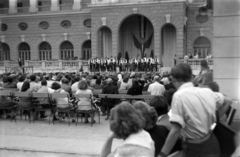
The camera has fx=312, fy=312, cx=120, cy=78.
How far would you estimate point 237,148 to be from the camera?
13.0 ft

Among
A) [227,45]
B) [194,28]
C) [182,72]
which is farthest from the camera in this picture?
[194,28]

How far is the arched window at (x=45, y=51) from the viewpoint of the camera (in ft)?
125

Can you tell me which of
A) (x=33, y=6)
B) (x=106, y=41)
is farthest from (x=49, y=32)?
(x=106, y=41)

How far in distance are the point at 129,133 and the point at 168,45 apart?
31953 millimetres

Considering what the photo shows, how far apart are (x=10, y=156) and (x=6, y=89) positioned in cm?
590

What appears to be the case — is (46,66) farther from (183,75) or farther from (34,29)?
(183,75)

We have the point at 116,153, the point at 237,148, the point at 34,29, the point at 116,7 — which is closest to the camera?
the point at 116,153

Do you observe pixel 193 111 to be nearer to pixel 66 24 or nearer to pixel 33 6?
pixel 66 24

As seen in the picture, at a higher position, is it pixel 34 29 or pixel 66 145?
pixel 34 29

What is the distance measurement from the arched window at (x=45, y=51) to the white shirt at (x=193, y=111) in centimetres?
3596

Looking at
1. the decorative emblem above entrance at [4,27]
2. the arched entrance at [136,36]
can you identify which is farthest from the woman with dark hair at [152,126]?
the decorative emblem above entrance at [4,27]

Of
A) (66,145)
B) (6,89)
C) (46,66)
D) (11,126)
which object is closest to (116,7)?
(46,66)

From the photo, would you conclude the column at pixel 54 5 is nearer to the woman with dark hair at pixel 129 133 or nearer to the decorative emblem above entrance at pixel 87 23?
the decorative emblem above entrance at pixel 87 23

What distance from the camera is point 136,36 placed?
118 feet
